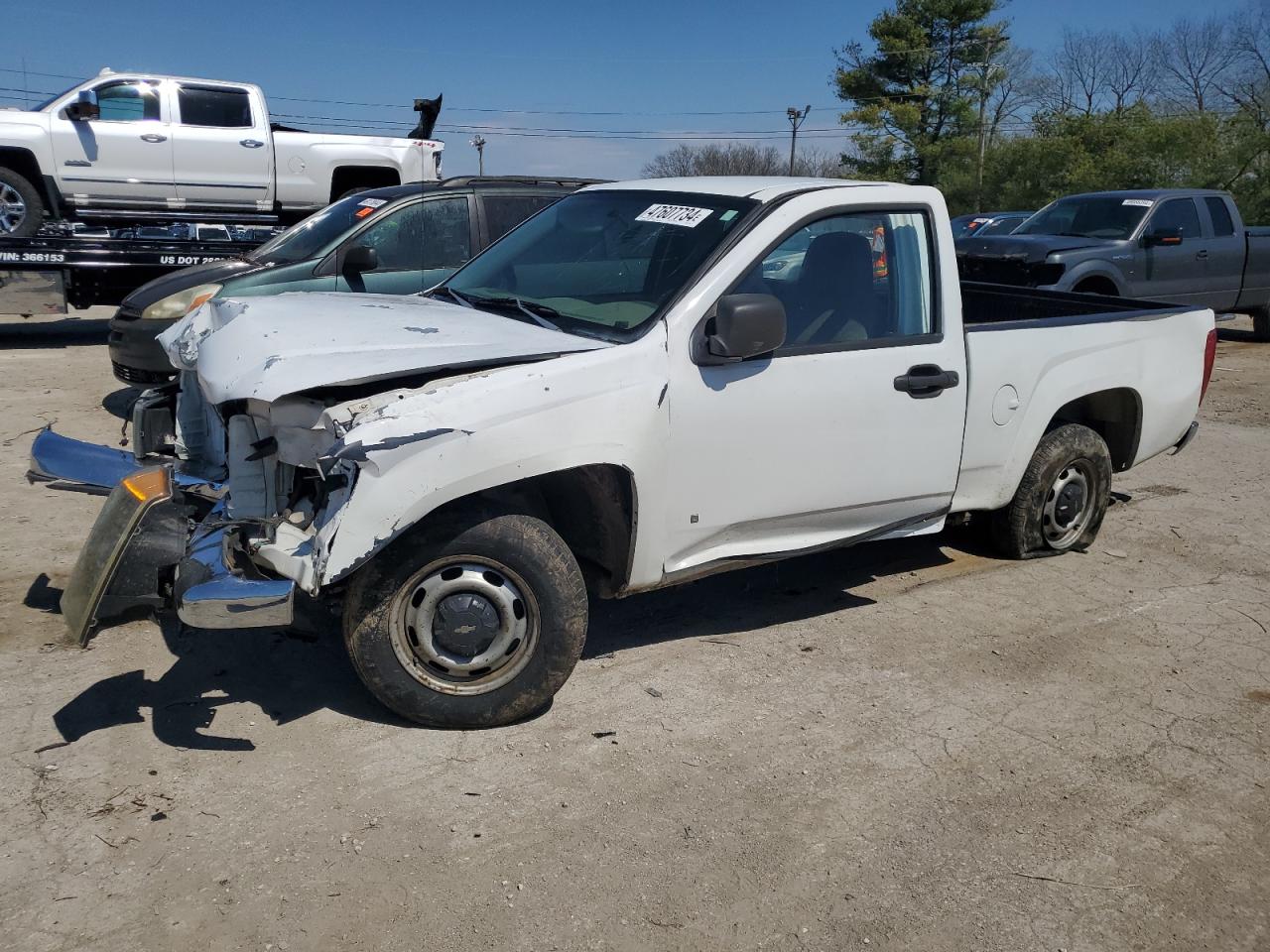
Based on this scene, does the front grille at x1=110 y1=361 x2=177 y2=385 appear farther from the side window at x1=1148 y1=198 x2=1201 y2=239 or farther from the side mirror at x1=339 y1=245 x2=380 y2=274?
the side window at x1=1148 y1=198 x2=1201 y2=239

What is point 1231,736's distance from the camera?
4.17 meters

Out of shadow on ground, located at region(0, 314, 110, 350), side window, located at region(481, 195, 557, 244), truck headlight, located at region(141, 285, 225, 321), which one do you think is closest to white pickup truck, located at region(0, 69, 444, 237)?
shadow on ground, located at region(0, 314, 110, 350)

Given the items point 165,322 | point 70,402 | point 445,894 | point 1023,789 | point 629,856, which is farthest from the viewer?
point 70,402

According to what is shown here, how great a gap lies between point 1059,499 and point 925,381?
162 cm

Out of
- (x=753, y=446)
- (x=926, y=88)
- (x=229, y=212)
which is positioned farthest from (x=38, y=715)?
(x=926, y=88)

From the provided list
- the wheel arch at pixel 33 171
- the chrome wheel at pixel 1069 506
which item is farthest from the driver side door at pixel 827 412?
the wheel arch at pixel 33 171

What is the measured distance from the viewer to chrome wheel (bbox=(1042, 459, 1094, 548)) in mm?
5891

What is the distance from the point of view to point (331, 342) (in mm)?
3803

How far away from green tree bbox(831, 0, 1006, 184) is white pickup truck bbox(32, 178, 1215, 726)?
159 ft

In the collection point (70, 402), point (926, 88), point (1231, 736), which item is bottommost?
point (1231, 736)

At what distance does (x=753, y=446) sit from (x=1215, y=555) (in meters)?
3.35

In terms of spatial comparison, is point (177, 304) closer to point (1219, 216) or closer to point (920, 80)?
point (1219, 216)

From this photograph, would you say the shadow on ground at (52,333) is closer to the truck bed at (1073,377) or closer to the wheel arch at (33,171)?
the wheel arch at (33,171)

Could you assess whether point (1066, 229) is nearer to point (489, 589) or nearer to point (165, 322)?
point (165, 322)
